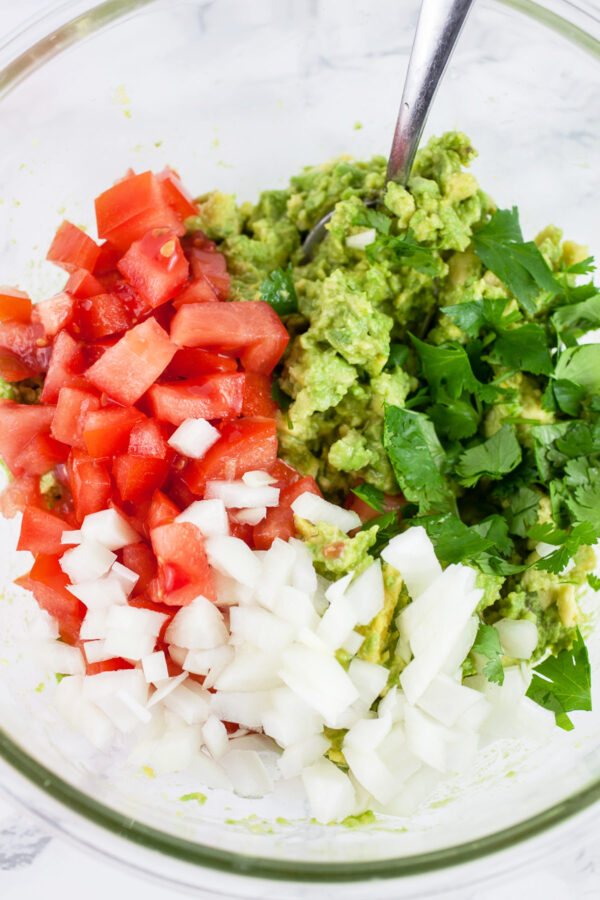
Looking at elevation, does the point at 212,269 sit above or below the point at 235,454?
above

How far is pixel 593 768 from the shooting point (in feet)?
5.75

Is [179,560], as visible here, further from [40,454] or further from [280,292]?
[280,292]

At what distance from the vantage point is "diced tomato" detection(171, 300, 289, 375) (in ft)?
5.49

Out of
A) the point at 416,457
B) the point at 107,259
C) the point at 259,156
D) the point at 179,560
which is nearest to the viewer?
the point at 179,560

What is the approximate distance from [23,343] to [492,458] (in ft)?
3.77

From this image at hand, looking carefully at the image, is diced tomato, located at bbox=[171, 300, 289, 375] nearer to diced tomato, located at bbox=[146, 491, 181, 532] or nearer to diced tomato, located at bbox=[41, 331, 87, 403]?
diced tomato, located at bbox=[41, 331, 87, 403]

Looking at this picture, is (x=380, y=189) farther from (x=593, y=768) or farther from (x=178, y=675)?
(x=593, y=768)

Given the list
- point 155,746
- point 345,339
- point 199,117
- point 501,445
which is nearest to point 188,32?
point 199,117

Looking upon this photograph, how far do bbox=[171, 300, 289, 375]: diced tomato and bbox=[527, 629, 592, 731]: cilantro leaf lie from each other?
0.97 meters

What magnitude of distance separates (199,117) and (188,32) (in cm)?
22

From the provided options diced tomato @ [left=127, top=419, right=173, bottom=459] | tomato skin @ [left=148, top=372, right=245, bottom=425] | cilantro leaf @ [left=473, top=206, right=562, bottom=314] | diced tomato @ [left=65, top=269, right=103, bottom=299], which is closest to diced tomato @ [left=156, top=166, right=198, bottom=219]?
diced tomato @ [left=65, top=269, right=103, bottom=299]

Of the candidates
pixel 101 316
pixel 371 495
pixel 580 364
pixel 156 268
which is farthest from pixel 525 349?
pixel 101 316

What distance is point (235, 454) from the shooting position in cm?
166

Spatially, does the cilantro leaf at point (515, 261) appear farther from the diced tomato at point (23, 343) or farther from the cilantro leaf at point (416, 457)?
the diced tomato at point (23, 343)
